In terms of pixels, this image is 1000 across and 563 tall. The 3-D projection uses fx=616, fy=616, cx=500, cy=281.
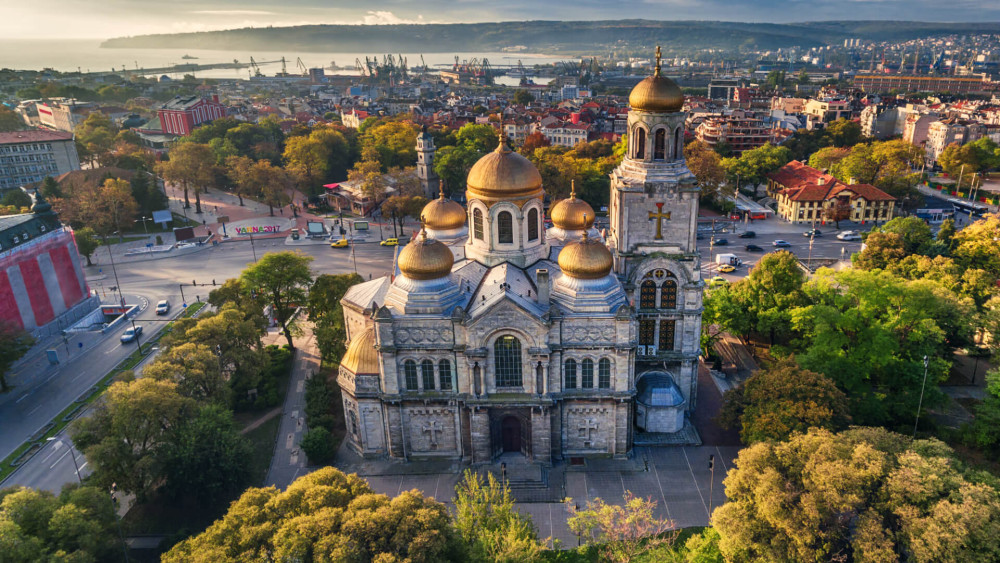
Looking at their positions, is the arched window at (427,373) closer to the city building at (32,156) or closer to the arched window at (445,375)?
the arched window at (445,375)

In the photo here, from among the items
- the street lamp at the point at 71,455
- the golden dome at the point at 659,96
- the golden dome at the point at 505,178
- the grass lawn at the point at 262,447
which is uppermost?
the golden dome at the point at 659,96

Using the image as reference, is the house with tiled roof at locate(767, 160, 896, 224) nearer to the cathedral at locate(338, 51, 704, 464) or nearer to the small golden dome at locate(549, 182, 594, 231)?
the small golden dome at locate(549, 182, 594, 231)

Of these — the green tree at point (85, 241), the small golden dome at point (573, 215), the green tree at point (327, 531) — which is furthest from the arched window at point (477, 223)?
the green tree at point (85, 241)

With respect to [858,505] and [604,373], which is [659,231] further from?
[858,505]

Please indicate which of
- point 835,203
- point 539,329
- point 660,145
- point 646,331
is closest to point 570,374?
point 539,329

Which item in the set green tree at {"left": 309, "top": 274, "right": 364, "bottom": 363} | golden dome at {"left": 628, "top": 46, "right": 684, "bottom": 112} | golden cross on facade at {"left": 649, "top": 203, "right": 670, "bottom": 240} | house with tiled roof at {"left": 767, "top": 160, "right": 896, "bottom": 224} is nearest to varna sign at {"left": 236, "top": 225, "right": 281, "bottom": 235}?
green tree at {"left": 309, "top": 274, "right": 364, "bottom": 363}
